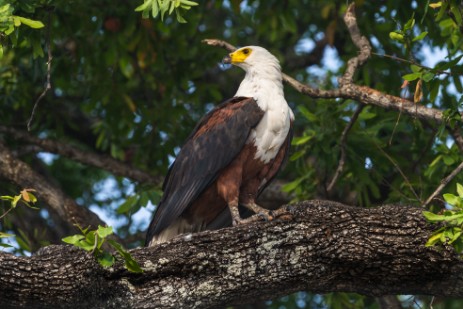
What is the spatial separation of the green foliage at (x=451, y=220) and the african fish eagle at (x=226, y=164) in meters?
1.85

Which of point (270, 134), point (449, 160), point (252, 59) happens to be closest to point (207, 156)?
point (270, 134)

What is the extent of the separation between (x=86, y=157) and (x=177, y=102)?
1056mm

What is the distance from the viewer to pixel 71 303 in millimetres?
4227

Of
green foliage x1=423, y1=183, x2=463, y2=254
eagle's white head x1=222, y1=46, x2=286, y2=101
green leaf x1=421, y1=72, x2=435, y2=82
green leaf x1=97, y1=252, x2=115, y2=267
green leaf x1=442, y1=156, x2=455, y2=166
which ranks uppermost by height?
eagle's white head x1=222, y1=46, x2=286, y2=101

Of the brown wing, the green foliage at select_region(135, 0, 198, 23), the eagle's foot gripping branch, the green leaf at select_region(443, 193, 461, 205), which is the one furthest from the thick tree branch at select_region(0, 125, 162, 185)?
the green leaf at select_region(443, 193, 461, 205)

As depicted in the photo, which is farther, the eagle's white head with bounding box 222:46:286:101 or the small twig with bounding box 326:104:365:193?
the small twig with bounding box 326:104:365:193

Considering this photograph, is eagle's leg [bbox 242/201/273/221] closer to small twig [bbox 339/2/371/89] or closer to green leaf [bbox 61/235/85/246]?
small twig [bbox 339/2/371/89]

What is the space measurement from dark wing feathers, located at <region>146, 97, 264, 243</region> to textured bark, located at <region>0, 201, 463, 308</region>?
4.49 feet

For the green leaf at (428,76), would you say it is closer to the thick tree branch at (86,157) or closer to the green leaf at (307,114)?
the green leaf at (307,114)

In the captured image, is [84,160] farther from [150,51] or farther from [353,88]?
[353,88]

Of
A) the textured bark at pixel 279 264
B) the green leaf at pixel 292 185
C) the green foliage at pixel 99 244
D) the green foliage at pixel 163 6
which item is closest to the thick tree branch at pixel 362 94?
the green leaf at pixel 292 185

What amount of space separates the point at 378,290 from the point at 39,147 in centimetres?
375

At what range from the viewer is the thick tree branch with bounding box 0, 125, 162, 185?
7.42 meters

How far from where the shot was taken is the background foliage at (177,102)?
6.80m
